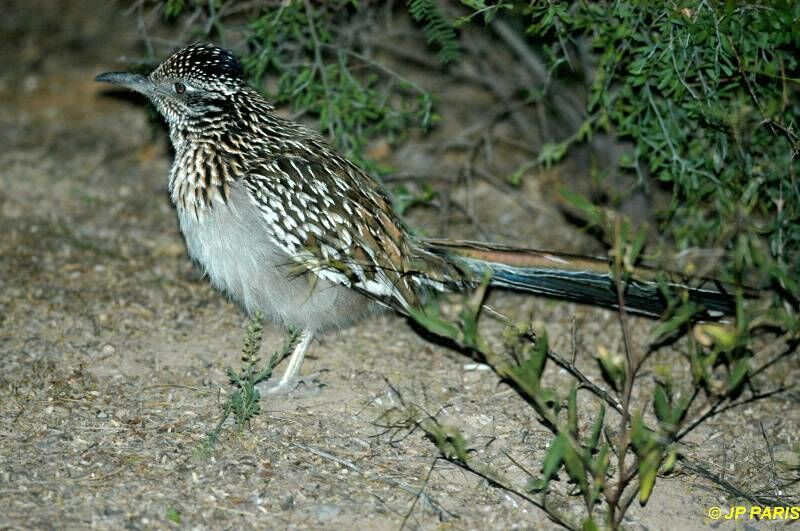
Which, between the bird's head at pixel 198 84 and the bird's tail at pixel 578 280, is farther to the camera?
the bird's head at pixel 198 84

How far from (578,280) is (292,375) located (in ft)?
4.91

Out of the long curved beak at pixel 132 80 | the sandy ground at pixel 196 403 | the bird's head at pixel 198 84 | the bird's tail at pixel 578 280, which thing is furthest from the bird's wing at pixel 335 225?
the long curved beak at pixel 132 80

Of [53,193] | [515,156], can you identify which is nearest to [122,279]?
[53,193]

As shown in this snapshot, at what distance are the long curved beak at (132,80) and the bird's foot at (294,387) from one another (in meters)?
1.67

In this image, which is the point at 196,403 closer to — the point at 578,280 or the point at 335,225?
the point at 335,225

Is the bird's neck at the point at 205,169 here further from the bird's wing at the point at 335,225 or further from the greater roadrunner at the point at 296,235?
the bird's wing at the point at 335,225

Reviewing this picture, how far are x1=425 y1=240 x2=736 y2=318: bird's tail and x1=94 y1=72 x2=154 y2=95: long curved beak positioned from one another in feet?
5.94

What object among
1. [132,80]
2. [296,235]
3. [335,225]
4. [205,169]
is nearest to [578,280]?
[335,225]

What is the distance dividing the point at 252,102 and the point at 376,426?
180 cm

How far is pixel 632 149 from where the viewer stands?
6098 millimetres

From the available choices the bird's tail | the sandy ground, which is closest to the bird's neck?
the sandy ground

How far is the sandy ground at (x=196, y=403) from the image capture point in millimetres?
3594

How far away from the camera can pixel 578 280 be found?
459 cm

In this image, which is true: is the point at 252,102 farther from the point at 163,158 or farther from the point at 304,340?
the point at 163,158
